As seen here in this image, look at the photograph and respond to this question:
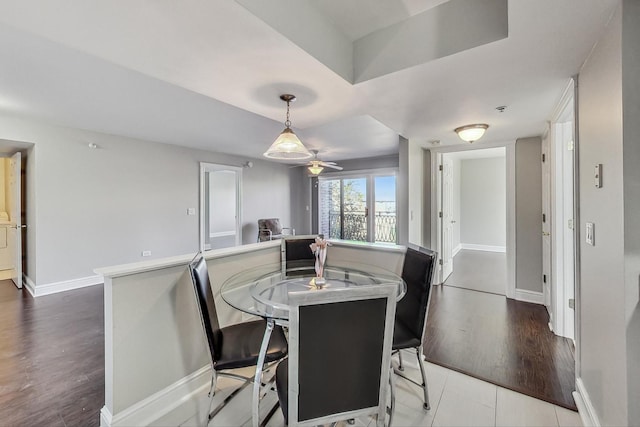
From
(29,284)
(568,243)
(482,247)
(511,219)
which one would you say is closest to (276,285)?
(568,243)

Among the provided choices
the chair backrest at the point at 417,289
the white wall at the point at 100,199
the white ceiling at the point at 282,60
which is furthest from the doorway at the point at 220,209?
the chair backrest at the point at 417,289

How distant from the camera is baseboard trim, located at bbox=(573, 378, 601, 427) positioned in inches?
56.3

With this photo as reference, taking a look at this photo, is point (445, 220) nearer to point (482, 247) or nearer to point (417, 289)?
point (417, 289)

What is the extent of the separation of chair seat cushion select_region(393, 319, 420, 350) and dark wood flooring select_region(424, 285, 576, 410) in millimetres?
699

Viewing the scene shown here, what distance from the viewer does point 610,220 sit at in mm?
1243

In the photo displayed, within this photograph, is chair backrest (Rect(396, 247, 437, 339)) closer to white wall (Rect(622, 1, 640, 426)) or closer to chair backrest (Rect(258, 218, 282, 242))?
white wall (Rect(622, 1, 640, 426))

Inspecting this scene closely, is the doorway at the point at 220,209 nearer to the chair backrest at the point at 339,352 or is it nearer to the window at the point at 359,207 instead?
the window at the point at 359,207

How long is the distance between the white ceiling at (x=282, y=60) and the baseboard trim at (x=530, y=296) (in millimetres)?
2058

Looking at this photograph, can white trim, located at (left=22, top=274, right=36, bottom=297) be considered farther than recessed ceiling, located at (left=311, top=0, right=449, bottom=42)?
Yes

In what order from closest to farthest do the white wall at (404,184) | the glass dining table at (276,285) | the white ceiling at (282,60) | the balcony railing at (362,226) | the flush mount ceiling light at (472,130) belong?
the white ceiling at (282,60)
the glass dining table at (276,285)
the flush mount ceiling light at (472,130)
the white wall at (404,184)
the balcony railing at (362,226)

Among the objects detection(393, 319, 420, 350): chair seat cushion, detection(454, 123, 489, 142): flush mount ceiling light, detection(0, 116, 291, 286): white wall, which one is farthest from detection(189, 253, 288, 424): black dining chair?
detection(0, 116, 291, 286): white wall

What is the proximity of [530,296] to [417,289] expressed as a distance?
9.10 ft

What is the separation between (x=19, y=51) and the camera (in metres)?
1.95

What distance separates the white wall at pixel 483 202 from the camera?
21.8 feet
